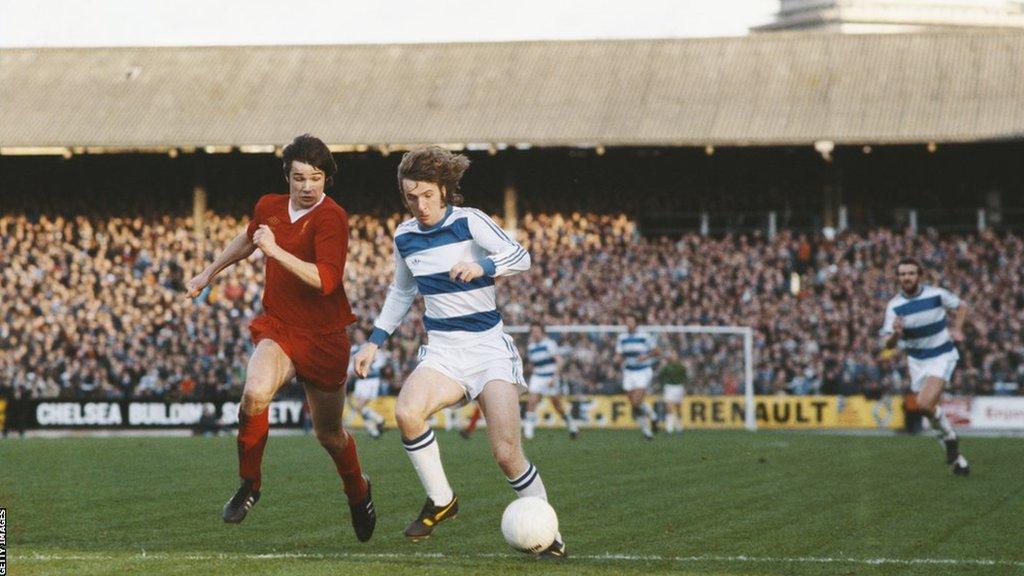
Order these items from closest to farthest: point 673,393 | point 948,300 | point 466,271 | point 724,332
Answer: point 466,271 → point 948,300 → point 673,393 → point 724,332

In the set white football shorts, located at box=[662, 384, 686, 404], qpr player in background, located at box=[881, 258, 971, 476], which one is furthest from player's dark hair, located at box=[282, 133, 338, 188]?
white football shorts, located at box=[662, 384, 686, 404]

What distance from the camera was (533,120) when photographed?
132 feet

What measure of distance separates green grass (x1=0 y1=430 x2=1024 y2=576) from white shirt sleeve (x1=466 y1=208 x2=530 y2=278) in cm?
166

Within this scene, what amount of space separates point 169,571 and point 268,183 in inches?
1365

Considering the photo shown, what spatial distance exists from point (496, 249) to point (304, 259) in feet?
4.36

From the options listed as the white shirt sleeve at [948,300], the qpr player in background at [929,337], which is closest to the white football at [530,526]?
the qpr player in background at [929,337]

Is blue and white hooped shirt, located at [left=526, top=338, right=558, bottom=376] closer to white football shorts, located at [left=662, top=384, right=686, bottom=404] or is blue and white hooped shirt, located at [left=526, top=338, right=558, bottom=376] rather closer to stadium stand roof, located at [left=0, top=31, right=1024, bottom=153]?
white football shorts, located at [left=662, top=384, right=686, bottom=404]

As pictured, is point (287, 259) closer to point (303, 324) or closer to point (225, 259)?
point (303, 324)

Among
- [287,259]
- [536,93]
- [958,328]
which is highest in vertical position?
[536,93]

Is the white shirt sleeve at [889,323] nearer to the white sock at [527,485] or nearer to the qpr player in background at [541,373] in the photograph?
the white sock at [527,485]

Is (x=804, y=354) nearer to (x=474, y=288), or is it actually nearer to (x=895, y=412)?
(x=895, y=412)

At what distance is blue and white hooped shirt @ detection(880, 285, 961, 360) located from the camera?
1727 cm

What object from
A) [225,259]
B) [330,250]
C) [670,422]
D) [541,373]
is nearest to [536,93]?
[670,422]

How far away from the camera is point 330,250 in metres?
9.50
